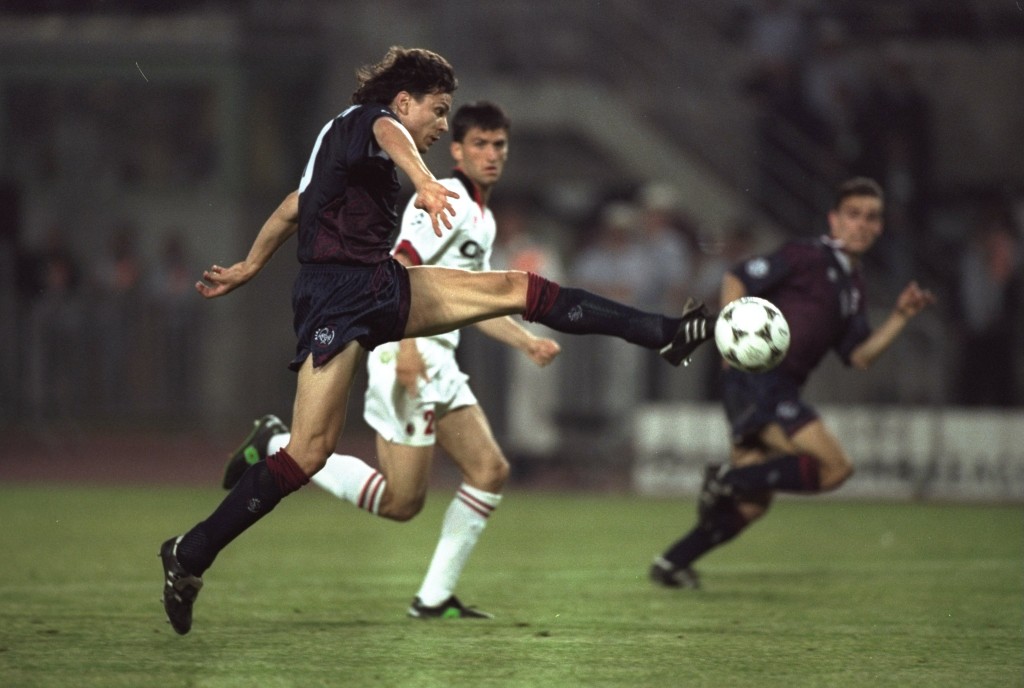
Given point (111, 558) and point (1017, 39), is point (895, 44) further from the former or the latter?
point (111, 558)

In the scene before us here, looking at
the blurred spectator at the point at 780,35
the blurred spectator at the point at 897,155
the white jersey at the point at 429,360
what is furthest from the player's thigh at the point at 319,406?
the blurred spectator at the point at 780,35

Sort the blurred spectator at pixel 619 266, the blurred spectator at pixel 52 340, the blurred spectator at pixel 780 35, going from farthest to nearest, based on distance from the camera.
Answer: the blurred spectator at pixel 780 35 → the blurred spectator at pixel 52 340 → the blurred spectator at pixel 619 266

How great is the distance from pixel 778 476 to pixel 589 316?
101 inches

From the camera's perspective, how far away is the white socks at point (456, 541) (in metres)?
7.00

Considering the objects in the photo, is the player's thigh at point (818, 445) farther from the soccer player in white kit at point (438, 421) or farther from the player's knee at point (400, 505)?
the player's knee at point (400, 505)

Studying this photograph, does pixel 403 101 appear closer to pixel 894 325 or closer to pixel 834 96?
pixel 894 325

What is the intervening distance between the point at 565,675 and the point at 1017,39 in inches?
600

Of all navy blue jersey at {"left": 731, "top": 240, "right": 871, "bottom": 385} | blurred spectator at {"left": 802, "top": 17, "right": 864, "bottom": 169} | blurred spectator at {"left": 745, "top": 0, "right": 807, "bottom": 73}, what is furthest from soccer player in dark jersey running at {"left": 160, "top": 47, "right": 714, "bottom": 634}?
blurred spectator at {"left": 745, "top": 0, "right": 807, "bottom": 73}

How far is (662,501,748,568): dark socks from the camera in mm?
8359

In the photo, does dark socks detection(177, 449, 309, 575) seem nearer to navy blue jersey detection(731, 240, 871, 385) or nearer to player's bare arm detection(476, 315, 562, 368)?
player's bare arm detection(476, 315, 562, 368)

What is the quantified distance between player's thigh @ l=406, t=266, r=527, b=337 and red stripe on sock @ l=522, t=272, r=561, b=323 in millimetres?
20

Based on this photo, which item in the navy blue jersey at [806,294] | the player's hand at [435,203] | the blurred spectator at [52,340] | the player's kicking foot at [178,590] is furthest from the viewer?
the blurred spectator at [52,340]

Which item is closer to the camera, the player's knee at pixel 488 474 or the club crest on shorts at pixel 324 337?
the club crest on shorts at pixel 324 337

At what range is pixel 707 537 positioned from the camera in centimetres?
842
